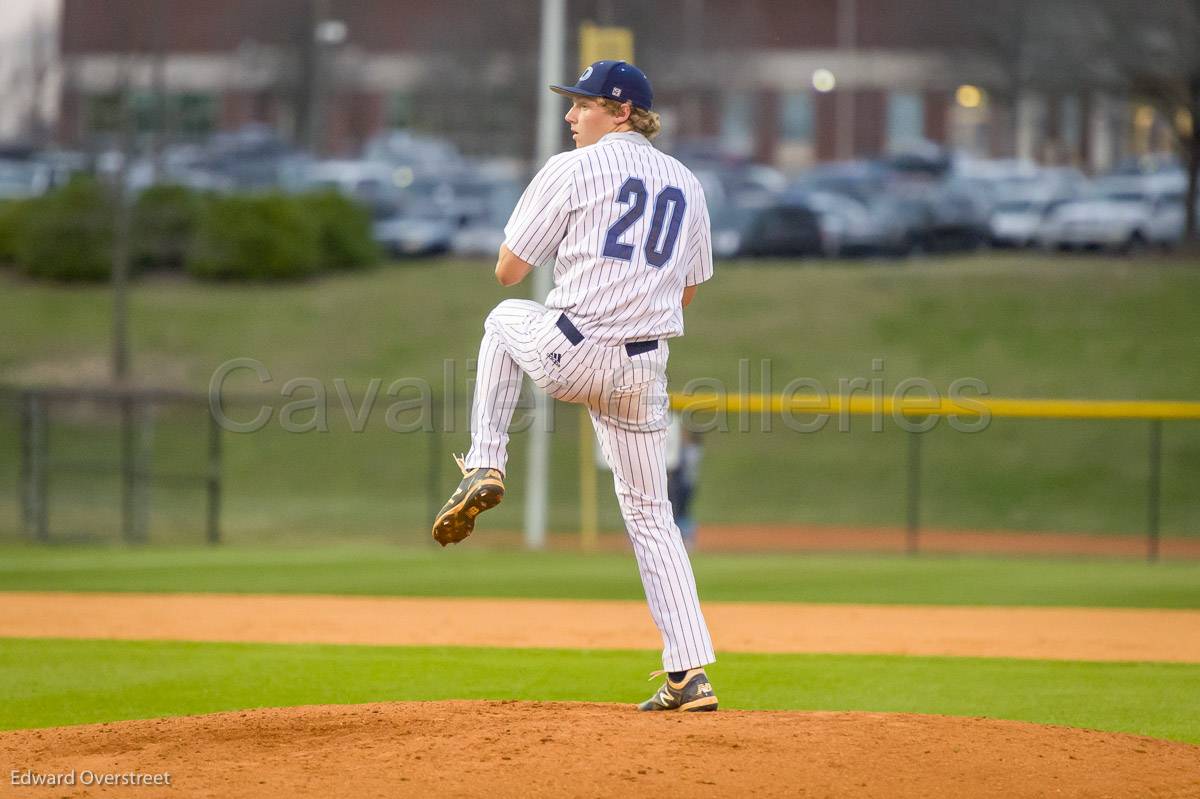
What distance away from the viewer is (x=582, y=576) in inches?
A: 528

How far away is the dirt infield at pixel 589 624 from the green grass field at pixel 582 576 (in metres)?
0.76

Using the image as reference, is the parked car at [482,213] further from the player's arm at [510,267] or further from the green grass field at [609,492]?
the player's arm at [510,267]

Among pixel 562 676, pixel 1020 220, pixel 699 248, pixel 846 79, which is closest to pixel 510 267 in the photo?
pixel 699 248

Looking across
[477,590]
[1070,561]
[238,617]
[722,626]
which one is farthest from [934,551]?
[238,617]

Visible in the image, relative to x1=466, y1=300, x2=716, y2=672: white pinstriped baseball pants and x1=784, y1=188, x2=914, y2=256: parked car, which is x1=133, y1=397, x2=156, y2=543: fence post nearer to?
x1=466, y1=300, x2=716, y2=672: white pinstriped baseball pants

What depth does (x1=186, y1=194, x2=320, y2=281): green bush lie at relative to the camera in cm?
3366

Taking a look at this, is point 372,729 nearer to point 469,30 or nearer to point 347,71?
point 469,30

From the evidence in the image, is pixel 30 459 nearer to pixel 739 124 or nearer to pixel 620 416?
pixel 620 416

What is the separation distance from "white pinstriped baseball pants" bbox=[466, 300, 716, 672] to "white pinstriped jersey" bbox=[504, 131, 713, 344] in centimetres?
9

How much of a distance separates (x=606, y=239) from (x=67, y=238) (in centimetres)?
3117

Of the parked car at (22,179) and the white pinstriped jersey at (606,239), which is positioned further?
the parked car at (22,179)

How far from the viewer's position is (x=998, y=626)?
977cm

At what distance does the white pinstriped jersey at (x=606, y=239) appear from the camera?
5008 millimetres

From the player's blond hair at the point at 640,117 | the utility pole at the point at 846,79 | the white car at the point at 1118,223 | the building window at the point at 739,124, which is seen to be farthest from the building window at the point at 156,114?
the player's blond hair at the point at 640,117
